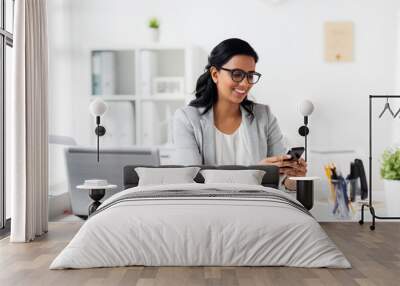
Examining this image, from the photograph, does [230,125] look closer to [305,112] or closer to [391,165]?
[305,112]

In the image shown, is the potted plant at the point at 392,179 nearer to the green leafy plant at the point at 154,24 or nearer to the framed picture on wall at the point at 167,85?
the framed picture on wall at the point at 167,85

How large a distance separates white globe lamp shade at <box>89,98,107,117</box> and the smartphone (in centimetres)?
193

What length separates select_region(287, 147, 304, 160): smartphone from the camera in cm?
597

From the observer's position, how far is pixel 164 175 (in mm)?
5199

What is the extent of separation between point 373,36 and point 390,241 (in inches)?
89.1

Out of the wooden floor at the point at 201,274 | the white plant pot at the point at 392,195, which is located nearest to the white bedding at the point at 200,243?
the wooden floor at the point at 201,274

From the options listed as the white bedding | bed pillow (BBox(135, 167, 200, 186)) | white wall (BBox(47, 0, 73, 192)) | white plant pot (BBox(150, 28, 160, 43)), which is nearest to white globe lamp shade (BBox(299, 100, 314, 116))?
bed pillow (BBox(135, 167, 200, 186))

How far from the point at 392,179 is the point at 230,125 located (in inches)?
65.5

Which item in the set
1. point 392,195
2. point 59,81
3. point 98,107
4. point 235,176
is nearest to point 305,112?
point 392,195

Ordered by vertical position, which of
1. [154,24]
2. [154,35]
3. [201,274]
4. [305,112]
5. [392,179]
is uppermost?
[154,24]

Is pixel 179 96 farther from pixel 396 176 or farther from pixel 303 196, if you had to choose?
pixel 396 176

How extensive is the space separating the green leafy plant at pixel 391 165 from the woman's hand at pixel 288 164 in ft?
2.55

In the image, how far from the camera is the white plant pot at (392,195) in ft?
19.2

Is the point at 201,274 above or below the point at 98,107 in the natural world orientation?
below
